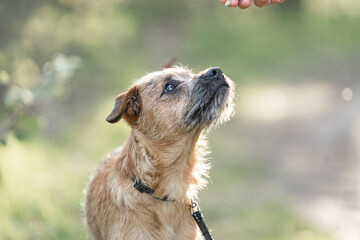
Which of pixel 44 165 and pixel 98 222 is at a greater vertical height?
pixel 44 165

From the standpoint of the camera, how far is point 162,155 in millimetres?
4340

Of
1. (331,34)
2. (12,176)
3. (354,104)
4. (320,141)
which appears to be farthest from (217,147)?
(331,34)

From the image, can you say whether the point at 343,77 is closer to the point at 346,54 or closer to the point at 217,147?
the point at 346,54

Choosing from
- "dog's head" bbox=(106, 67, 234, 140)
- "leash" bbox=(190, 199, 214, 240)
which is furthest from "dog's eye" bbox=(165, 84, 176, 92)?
"leash" bbox=(190, 199, 214, 240)

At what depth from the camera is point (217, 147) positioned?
8453mm

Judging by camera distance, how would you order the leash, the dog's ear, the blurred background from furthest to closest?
the blurred background < the dog's ear < the leash

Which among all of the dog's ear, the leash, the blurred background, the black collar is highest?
the blurred background

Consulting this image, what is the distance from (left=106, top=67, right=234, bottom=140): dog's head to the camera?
4219 millimetres

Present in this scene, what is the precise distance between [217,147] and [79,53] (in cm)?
329

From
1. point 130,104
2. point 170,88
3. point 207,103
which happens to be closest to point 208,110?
point 207,103

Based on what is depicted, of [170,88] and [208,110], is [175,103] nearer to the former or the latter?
[170,88]

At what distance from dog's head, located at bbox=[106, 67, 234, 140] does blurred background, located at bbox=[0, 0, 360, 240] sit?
0.99 metres

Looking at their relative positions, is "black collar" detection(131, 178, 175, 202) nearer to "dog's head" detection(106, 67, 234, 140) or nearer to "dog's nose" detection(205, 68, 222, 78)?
"dog's head" detection(106, 67, 234, 140)

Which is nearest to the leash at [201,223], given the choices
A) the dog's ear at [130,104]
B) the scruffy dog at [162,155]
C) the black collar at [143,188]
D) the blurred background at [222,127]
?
the scruffy dog at [162,155]
